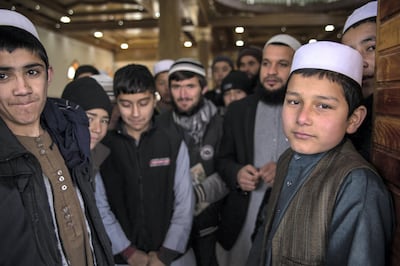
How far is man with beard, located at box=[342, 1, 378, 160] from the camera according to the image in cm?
156

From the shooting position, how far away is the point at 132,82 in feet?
7.26

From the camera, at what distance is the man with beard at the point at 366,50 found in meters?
1.56

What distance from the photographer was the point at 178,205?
2.24 metres

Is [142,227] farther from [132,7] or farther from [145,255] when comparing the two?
[132,7]

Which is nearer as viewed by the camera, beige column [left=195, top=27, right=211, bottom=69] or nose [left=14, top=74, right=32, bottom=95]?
nose [left=14, top=74, right=32, bottom=95]

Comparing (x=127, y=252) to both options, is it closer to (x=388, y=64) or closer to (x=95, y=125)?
(x=95, y=125)

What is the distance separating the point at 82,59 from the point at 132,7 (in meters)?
5.04

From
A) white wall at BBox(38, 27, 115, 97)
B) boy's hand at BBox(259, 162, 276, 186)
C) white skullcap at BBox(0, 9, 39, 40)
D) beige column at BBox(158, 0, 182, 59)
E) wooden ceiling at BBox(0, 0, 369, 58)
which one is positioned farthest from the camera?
white wall at BBox(38, 27, 115, 97)

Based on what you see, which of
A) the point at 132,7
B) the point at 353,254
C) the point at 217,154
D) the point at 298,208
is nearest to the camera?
the point at 353,254

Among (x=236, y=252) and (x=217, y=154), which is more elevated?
(x=217, y=154)

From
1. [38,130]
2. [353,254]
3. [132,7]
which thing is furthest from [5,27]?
[132,7]

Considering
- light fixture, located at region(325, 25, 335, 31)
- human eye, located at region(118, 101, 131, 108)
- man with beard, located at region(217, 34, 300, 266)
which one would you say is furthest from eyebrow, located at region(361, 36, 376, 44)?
light fixture, located at region(325, 25, 335, 31)

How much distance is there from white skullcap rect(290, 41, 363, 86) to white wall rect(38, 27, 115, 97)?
11501 mm

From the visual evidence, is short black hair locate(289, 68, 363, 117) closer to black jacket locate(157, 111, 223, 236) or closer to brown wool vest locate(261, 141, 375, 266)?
brown wool vest locate(261, 141, 375, 266)
